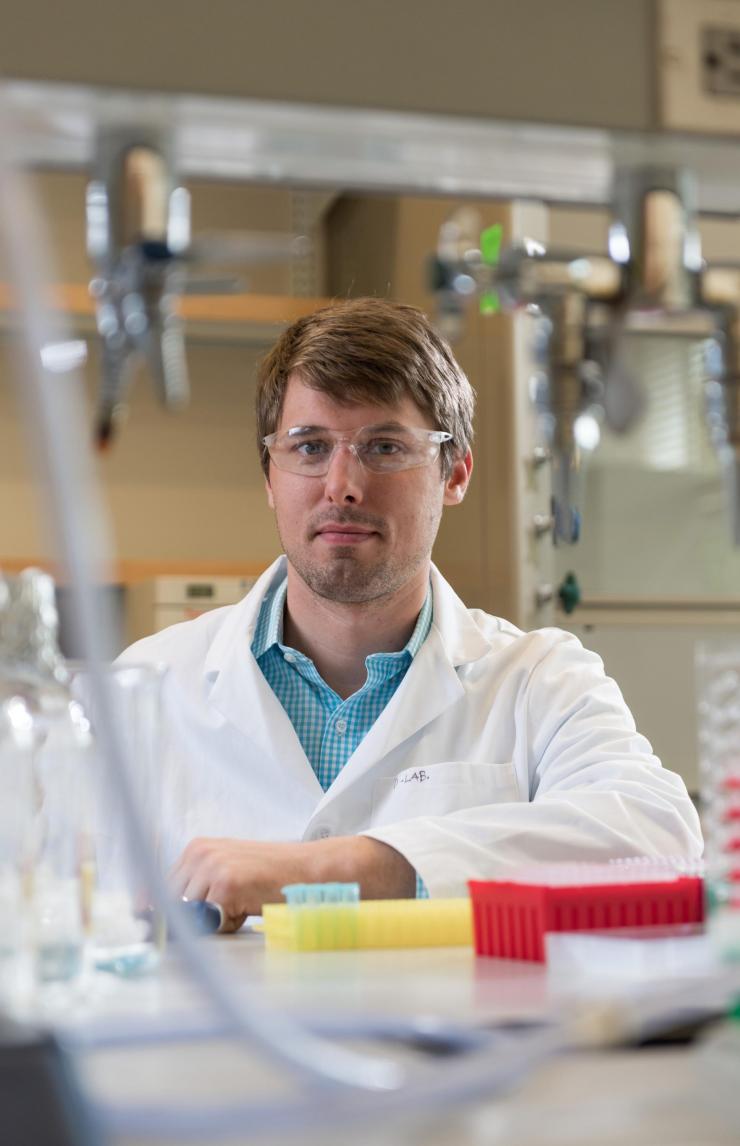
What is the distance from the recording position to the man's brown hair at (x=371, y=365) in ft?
6.88

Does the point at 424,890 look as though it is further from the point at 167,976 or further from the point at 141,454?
the point at 141,454

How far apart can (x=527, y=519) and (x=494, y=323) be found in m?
0.48

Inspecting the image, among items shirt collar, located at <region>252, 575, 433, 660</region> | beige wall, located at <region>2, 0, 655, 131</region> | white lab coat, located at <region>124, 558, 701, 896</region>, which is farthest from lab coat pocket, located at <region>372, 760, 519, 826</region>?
beige wall, located at <region>2, 0, 655, 131</region>

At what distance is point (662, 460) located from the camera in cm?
327

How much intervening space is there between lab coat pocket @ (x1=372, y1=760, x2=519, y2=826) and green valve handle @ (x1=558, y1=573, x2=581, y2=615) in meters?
1.18

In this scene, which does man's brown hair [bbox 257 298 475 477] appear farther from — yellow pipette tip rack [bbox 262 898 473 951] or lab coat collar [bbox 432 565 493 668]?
yellow pipette tip rack [bbox 262 898 473 951]

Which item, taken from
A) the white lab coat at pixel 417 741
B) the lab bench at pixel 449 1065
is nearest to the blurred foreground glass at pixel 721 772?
the lab bench at pixel 449 1065

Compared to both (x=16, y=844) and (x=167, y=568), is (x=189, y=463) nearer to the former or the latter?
(x=167, y=568)

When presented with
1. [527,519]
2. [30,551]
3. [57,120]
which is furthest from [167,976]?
[30,551]

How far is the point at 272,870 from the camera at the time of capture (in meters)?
1.47

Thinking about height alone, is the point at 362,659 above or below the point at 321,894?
above

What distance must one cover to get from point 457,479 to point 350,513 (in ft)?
1.15

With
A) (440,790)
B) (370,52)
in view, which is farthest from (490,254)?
(440,790)

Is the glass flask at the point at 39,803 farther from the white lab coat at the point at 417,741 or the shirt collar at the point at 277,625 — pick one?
the shirt collar at the point at 277,625
